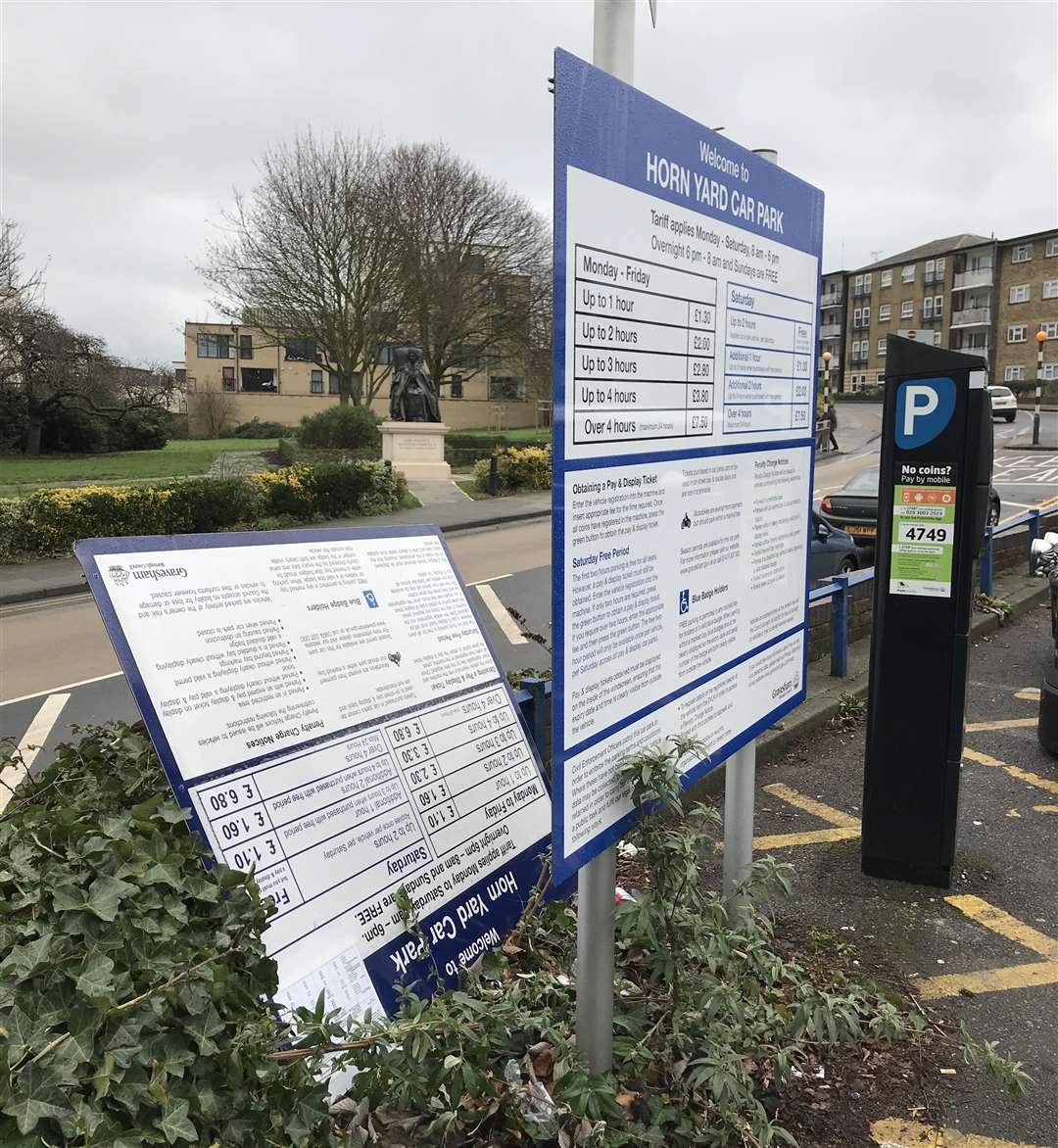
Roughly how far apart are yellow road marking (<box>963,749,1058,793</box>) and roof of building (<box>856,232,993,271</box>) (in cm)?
8691

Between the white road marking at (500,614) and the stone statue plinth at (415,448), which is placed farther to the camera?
the stone statue plinth at (415,448)

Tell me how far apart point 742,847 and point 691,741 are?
116cm

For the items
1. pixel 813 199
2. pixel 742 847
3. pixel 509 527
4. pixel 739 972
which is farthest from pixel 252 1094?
pixel 509 527

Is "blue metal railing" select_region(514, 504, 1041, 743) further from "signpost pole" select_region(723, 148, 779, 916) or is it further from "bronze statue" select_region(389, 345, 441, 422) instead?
"bronze statue" select_region(389, 345, 441, 422)

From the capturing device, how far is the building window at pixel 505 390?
65375mm

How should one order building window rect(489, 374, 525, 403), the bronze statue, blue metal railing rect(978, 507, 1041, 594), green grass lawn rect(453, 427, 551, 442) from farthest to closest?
building window rect(489, 374, 525, 403) < green grass lawn rect(453, 427, 551, 442) < the bronze statue < blue metal railing rect(978, 507, 1041, 594)

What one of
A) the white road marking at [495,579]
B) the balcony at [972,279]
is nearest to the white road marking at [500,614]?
the white road marking at [495,579]

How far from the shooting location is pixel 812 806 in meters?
4.82

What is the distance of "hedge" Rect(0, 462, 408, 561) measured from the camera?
1501 centimetres

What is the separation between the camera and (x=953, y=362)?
3.71 metres

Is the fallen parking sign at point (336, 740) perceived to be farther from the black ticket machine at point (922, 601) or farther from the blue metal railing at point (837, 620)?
the black ticket machine at point (922, 601)

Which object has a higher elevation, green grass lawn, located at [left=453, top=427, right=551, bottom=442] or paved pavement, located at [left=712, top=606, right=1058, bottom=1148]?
green grass lawn, located at [left=453, top=427, right=551, bottom=442]

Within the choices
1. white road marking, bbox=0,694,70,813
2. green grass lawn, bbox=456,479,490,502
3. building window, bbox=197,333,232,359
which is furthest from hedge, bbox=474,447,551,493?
building window, bbox=197,333,232,359

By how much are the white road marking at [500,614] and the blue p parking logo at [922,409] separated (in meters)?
5.48
